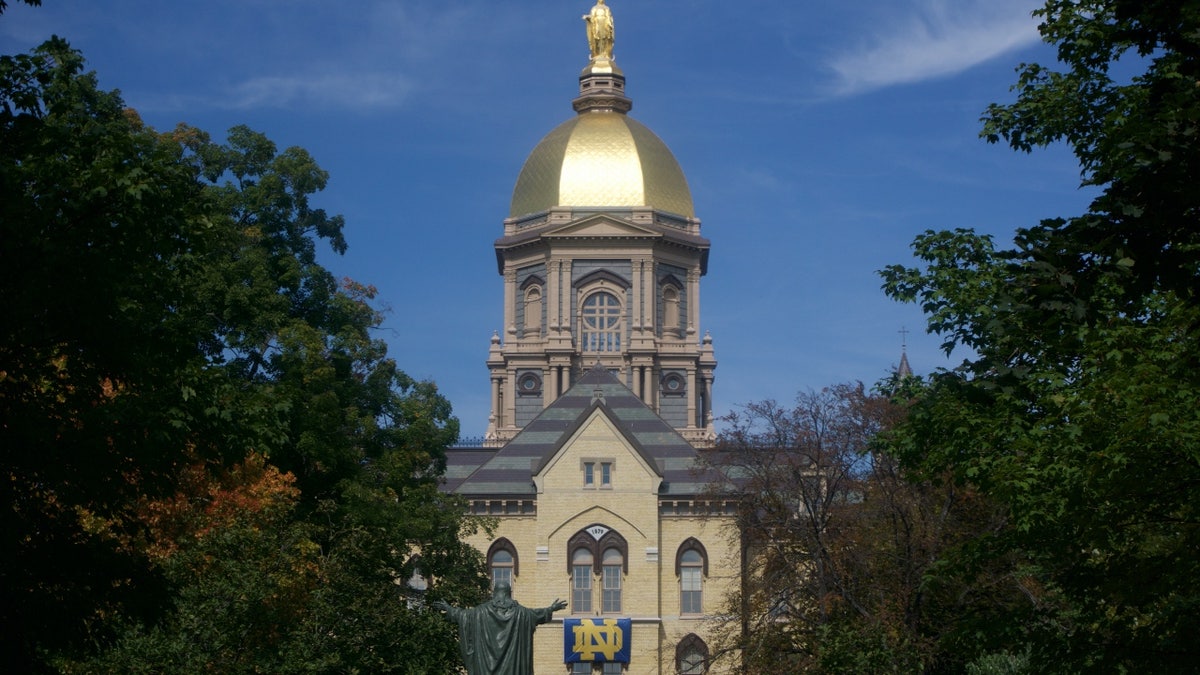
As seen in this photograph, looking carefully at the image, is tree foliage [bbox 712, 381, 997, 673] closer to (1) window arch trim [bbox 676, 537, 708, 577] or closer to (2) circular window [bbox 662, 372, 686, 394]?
(1) window arch trim [bbox 676, 537, 708, 577]

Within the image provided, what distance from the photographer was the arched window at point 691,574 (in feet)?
245

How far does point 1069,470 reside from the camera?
25.0 metres

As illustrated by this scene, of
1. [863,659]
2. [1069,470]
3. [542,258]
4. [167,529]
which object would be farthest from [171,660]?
[542,258]

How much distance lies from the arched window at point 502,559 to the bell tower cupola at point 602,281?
846 inches

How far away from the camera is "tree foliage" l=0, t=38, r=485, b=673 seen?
22016 millimetres

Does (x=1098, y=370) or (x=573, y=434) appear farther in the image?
(x=573, y=434)

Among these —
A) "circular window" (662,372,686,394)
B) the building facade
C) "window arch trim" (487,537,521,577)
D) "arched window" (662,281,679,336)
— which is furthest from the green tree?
"arched window" (662,281,679,336)

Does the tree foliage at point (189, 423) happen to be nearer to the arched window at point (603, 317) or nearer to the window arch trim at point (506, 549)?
the window arch trim at point (506, 549)

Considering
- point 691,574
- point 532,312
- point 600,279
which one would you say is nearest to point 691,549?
point 691,574

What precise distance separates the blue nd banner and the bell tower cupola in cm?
2228

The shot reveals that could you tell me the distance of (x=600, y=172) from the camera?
102250mm

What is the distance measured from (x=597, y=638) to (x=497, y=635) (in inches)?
1810

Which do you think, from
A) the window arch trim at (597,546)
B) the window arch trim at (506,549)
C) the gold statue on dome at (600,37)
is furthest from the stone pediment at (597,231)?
the window arch trim at (506,549)

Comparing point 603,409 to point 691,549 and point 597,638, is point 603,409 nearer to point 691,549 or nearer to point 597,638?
point 691,549
